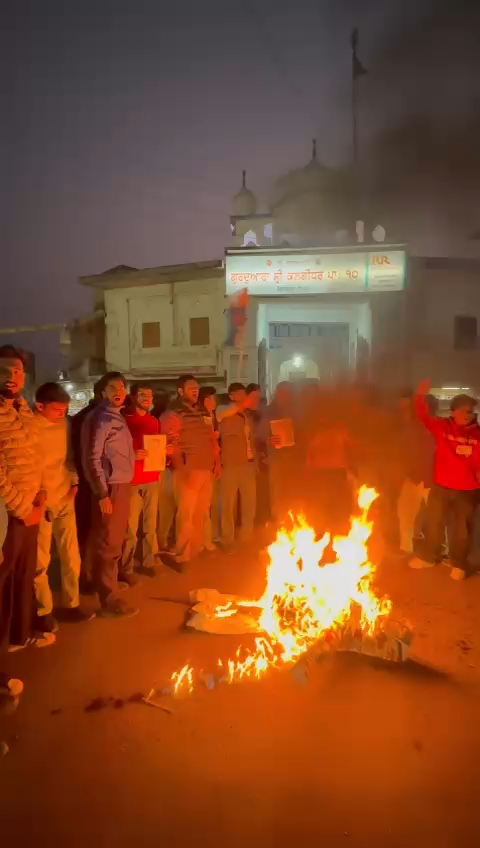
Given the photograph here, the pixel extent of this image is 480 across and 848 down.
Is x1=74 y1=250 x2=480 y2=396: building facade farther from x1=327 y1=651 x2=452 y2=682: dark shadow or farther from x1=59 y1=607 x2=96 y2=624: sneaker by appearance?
x1=327 y1=651 x2=452 y2=682: dark shadow

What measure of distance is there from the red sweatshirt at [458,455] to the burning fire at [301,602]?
4.70 ft

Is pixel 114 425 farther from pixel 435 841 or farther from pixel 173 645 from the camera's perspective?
pixel 435 841

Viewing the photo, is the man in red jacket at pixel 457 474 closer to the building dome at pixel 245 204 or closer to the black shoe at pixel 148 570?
the black shoe at pixel 148 570

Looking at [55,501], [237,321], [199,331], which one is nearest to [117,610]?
[55,501]

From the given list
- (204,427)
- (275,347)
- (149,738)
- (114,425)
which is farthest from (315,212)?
(149,738)

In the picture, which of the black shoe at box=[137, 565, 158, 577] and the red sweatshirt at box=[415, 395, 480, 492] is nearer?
the red sweatshirt at box=[415, 395, 480, 492]

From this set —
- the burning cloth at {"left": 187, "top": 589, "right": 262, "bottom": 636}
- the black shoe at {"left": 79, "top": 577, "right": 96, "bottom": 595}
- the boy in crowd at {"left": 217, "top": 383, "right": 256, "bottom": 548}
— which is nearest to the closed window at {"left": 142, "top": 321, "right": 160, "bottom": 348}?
the boy in crowd at {"left": 217, "top": 383, "right": 256, "bottom": 548}

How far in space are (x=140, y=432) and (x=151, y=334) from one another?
15.9 metres

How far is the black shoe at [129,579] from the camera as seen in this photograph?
6297 millimetres

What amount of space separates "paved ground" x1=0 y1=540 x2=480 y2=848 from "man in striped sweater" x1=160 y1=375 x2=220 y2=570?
2.15 meters

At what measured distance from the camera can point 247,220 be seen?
84.6ft

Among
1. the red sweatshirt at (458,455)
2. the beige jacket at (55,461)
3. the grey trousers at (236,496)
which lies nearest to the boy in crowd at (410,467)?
the red sweatshirt at (458,455)

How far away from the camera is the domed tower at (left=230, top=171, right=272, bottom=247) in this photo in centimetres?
2489

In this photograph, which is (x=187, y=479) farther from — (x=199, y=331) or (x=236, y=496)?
(x=199, y=331)
